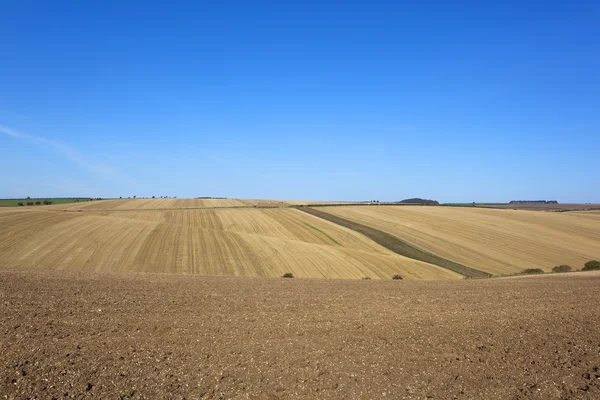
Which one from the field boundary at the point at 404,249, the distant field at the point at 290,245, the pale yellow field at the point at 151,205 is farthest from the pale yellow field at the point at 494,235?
the pale yellow field at the point at 151,205

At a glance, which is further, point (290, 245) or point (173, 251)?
point (290, 245)

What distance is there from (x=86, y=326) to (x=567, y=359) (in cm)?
1411

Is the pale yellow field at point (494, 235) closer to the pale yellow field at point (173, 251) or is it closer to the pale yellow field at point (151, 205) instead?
the pale yellow field at point (173, 251)

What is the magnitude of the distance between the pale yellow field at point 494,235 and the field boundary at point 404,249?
168 cm

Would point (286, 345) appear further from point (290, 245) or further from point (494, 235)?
point (494, 235)

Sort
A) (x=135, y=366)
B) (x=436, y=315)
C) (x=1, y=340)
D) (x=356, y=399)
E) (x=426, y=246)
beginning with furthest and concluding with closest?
1. (x=426, y=246)
2. (x=436, y=315)
3. (x=1, y=340)
4. (x=135, y=366)
5. (x=356, y=399)

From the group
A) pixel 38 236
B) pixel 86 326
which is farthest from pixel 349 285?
pixel 38 236

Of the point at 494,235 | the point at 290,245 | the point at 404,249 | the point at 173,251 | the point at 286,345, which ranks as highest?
the point at 286,345

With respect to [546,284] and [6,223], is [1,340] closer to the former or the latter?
[546,284]

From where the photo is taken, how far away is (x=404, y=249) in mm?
61375

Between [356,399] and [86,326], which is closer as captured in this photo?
[356,399]

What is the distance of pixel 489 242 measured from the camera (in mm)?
66500

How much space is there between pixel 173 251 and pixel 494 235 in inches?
2100

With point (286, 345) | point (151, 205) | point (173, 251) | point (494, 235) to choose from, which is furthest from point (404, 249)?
point (151, 205)
